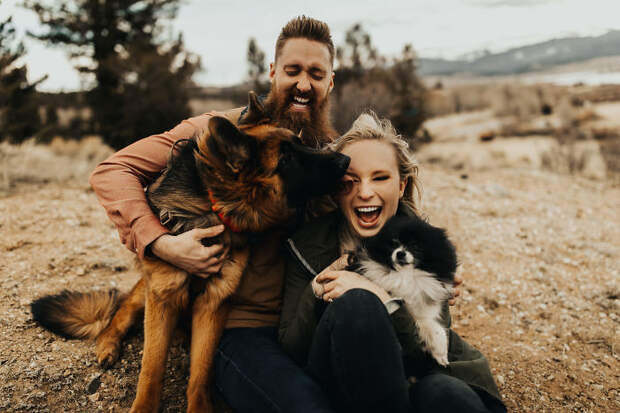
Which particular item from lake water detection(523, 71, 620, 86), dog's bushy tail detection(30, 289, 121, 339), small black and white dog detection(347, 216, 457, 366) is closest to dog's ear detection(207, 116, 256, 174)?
small black and white dog detection(347, 216, 457, 366)

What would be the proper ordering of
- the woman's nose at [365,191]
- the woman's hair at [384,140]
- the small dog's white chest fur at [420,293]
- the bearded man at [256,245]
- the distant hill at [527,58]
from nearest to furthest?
1. the bearded man at [256,245]
2. the small dog's white chest fur at [420,293]
3. the woman's nose at [365,191]
4. the woman's hair at [384,140]
5. the distant hill at [527,58]

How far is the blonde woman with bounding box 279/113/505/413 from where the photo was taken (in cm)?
209

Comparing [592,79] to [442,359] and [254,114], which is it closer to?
[254,114]

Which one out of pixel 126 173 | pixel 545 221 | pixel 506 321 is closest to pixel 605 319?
pixel 506 321

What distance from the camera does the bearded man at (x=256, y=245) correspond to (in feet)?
7.90

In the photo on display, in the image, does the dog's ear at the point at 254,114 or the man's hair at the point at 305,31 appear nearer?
the dog's ear at the point at 254,114

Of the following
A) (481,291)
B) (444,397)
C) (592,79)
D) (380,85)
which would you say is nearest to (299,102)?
(444,397)

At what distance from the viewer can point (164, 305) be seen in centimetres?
267

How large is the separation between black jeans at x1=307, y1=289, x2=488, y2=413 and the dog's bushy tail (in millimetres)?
2165

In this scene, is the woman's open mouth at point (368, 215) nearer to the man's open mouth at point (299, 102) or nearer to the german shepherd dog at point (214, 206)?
the german shepherd dog at point (214, 206)

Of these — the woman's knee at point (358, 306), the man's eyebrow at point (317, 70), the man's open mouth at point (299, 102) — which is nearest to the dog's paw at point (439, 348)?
the woman's knee at point (358, 306)

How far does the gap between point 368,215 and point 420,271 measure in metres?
0.55

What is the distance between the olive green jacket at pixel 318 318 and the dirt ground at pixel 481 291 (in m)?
0.64

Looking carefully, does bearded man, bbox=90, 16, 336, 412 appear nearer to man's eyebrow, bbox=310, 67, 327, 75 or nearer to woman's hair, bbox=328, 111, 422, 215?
man's eyebrow, bbox=310, 67, 327, 75
